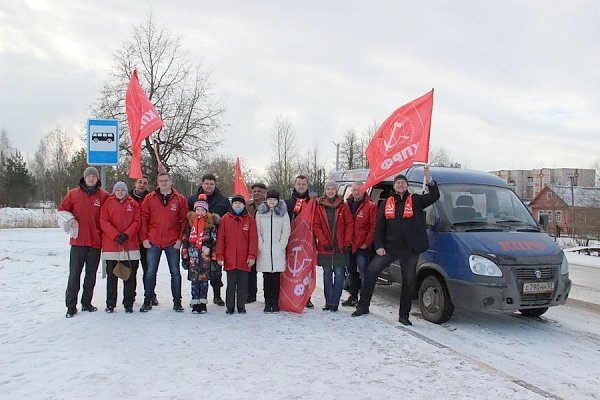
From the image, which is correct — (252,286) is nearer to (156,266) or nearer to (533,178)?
(156,266)

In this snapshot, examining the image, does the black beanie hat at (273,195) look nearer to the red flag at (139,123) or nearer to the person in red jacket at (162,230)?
the person in red jacket at (162,230)

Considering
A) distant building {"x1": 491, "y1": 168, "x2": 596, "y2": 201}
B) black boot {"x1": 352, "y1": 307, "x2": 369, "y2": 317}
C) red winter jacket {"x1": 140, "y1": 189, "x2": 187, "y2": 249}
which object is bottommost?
black boot {"x1": 352, "y1": 307, "x2": 369, "y2": 317}

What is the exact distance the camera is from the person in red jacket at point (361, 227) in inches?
308

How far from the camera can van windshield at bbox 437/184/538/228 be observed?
24.8 feet

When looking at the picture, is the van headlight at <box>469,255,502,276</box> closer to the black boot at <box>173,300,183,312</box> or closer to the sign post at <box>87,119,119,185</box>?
the black boot at <box>173,300,183,312</box>

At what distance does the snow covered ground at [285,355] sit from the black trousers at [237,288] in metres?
0.22

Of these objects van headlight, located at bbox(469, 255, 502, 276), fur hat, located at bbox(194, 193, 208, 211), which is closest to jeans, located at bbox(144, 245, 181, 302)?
fur hat, located at bbox(194, 193, 208, 211)

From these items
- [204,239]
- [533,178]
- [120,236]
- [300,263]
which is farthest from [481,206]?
[533,178]

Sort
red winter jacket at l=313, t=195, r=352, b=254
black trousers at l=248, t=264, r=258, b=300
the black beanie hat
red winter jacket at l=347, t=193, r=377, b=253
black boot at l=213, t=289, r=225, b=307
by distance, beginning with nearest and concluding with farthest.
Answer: the black beanie hat, red winter jacket at l=313, t=195, r=352, b=254, red winter jacket at l=347, t=193, r=377, b=253, black boot at l=213, t=289, r=225, b=307, black trousers at l=248, t=264, r=258, b=300

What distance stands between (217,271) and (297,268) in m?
1.20

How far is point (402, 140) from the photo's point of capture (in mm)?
7980

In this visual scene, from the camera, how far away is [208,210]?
7523 mm

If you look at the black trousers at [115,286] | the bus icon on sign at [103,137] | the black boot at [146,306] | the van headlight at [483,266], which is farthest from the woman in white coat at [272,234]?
the bus icon on sign at [103,137]

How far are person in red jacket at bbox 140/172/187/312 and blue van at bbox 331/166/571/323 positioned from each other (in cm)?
363
